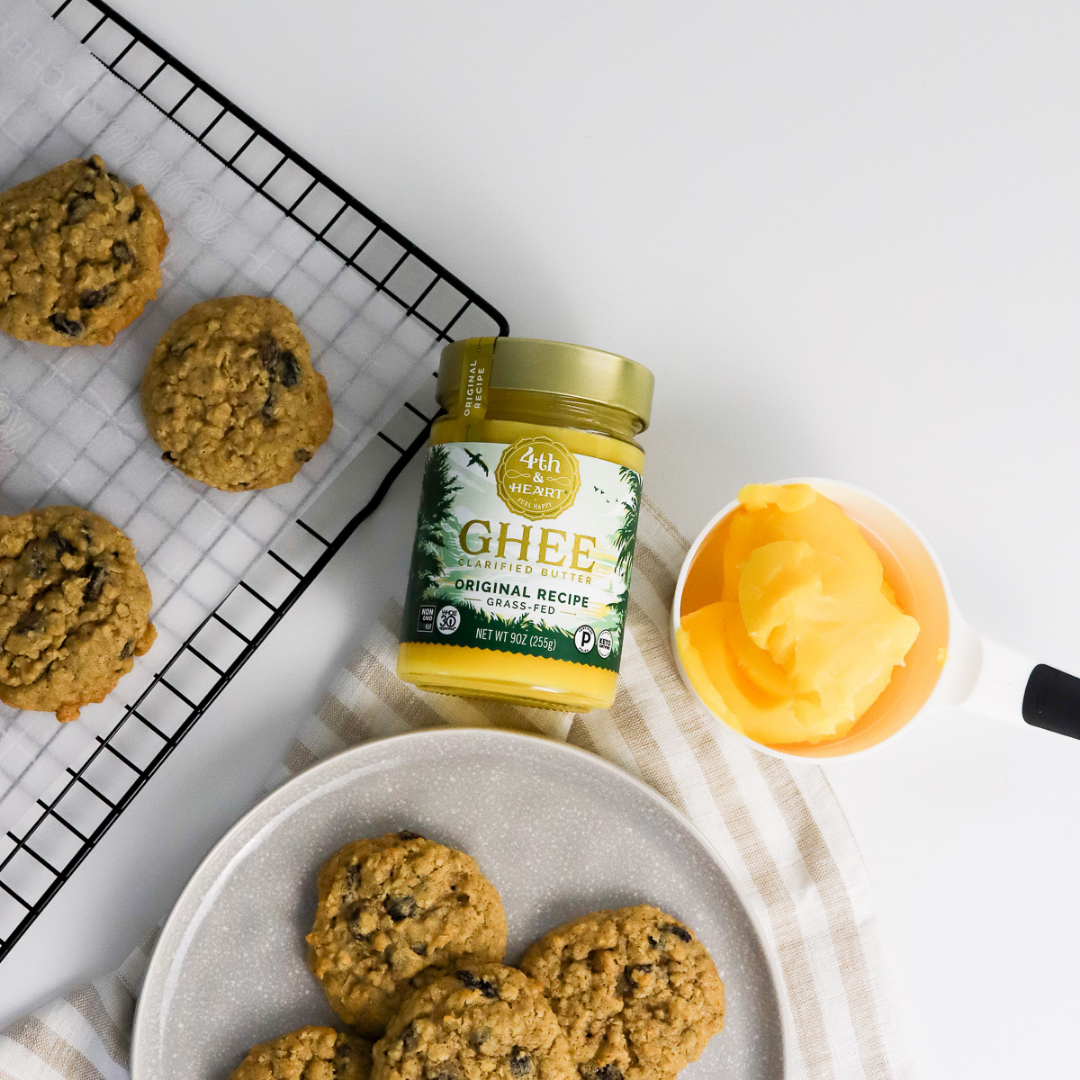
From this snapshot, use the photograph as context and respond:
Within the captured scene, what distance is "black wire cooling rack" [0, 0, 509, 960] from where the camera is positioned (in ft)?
3.91

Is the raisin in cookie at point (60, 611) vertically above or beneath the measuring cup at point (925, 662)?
beneath

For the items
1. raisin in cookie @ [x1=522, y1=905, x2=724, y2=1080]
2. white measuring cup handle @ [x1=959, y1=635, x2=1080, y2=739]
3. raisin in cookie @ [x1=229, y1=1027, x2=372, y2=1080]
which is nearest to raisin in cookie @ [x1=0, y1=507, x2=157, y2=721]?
raisin in cookie @ [x1=229, y1=1027, x2=372, y2=1080]

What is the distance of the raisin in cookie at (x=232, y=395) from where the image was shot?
3.78ft

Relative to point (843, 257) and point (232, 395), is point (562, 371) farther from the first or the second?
point (843, 257)

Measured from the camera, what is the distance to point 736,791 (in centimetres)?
129

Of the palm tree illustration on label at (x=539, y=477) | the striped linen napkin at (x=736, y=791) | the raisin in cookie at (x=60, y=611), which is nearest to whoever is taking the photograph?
the palm tree illustration on label at (x=539, y=477)

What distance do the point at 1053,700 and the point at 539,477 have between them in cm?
70

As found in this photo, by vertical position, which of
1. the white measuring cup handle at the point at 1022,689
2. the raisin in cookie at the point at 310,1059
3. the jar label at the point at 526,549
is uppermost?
the white measuring cup handle at the point at 1022,689

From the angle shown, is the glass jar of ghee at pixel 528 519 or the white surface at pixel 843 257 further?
the white surface at pixel 843 257

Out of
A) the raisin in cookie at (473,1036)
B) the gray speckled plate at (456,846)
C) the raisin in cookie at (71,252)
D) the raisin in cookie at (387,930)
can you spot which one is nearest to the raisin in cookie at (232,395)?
the raisin in cookie at (71,252)

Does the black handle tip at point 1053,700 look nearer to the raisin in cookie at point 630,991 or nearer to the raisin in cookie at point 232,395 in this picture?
the raisin in cookie at point 630,991

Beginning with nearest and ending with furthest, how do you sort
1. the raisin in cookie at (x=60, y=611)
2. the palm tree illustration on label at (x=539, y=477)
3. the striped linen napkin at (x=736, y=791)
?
the palm tree illustration on label at (x=539, y=477) < the raisin in cookie at (x=60, y=611) < the striped linen napkin at (x=736, y=791)

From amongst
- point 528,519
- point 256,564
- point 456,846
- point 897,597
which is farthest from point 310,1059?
point 897,597

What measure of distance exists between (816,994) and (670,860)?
30cm
